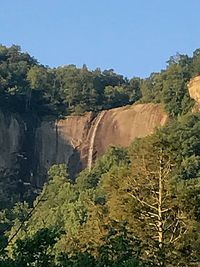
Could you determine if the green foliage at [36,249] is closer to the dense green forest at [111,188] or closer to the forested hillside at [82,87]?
the dense green forest at [111,188]

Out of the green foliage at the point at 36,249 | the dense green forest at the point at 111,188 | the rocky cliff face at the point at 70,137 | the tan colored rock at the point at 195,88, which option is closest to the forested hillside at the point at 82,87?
the dense green forest at the point at 111,188

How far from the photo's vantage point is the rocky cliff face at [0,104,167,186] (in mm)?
53156

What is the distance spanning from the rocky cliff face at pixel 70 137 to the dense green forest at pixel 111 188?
5.02ft

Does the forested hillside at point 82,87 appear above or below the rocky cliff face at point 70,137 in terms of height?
above

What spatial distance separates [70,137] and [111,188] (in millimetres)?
36839

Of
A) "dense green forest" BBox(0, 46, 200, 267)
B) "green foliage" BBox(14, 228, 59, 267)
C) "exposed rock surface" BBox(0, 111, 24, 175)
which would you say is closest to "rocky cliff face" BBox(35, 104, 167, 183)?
"exposed rock surface" BBox(0, 111, 24, 175)

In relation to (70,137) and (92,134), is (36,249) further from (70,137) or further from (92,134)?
(70,137)

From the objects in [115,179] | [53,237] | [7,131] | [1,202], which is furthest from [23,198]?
[53,237]

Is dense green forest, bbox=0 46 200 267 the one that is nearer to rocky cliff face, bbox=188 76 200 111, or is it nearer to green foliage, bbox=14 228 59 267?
green foliage, bbox=14 228 59 267

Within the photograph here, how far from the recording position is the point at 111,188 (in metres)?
17.6

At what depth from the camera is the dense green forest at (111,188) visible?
39.2 feet

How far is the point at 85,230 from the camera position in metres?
16.7

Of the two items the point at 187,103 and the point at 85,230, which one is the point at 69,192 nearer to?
the point at 187,103

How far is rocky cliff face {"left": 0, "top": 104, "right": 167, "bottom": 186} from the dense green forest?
1530 millimetres
